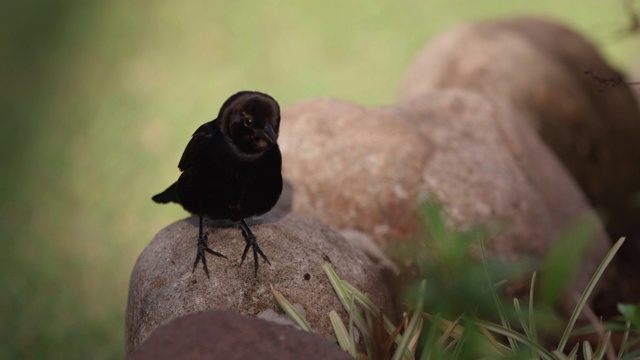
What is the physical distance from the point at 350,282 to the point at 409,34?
5.96 m

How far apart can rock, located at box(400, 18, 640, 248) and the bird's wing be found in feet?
9.94

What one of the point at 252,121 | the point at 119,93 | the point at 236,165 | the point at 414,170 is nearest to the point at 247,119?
the point at 252,121

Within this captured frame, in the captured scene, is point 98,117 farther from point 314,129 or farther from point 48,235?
point 314,129

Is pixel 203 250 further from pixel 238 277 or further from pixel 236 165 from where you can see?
pixel 236 165

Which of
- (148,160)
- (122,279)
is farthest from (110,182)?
(122,279)

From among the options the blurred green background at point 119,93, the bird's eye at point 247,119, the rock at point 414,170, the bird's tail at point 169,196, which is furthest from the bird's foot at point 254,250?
the blurred green background at point 119,93

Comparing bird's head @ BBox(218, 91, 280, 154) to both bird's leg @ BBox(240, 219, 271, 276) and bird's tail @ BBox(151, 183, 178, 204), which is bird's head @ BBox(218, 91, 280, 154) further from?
bird's tail @ BBox(151, 183, 178, 204)

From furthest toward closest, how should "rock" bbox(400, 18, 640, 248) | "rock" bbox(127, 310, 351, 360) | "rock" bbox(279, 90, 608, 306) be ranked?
1. "rock" bbox(400, 18, 640, 248)
2. "rock" bbox(279, 90, 608, 306)
3. "rock" bbox(127, 310, 351, 360)

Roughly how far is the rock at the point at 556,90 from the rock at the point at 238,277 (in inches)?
111

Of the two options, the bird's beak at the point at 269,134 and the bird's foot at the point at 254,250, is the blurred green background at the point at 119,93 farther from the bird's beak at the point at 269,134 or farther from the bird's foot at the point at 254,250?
the bird's beak at the point at 269,134

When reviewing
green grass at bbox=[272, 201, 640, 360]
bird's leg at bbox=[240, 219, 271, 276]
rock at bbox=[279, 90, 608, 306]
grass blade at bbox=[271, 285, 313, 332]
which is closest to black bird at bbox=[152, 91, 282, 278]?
bird's leg at bbox=[240, 219, 271, 276]

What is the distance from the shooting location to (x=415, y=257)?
3592 millimetres

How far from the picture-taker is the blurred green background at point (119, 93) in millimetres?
5418

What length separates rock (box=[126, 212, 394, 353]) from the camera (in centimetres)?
291
